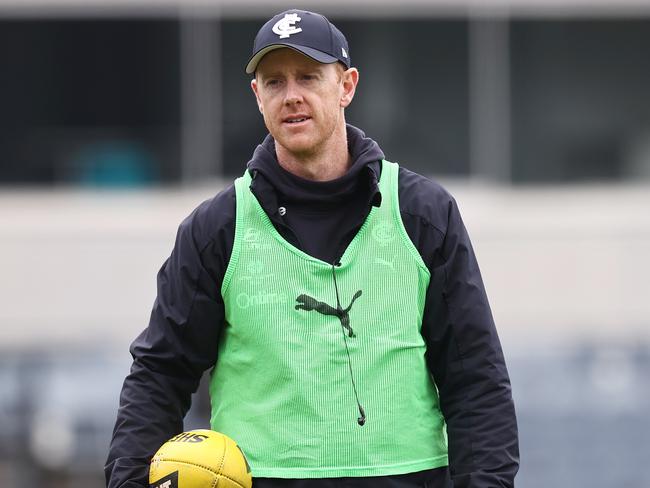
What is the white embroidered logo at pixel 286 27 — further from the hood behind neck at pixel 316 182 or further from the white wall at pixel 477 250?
the white wall at pixel 477 250

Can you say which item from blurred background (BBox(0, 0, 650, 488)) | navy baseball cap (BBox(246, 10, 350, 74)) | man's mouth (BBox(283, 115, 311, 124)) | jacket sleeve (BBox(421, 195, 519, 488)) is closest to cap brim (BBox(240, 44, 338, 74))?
navy baseball cap (BBox(246, 10, 350, 74))

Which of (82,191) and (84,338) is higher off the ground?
(82,191)

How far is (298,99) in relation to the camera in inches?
146

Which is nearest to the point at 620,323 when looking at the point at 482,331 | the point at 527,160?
the point at 527,160

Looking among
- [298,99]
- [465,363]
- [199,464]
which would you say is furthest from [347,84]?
[199,464]

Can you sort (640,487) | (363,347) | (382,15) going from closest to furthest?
(363,347), (640,487), (382,15)

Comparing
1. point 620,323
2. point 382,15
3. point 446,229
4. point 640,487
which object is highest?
point 382,15

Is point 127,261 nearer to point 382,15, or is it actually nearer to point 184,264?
point 382,15

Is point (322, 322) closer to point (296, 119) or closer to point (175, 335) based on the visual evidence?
point (175, 335)

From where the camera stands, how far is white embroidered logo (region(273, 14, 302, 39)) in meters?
3.71

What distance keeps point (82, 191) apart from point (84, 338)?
70.0 inches

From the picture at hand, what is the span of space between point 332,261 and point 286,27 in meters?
0.61

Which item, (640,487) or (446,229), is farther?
(640,487)

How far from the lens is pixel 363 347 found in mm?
3693
